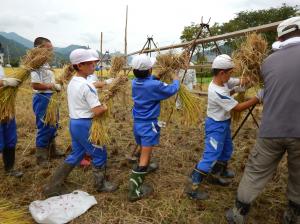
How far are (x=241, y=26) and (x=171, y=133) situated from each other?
96.4 ft

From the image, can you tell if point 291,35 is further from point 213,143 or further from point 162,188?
point 162,188

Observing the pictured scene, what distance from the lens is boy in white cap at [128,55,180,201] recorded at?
11.0 feet

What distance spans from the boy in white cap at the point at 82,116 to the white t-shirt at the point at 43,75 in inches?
41.4

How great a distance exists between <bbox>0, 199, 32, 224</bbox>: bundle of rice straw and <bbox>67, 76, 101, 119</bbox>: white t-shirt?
3.57ft

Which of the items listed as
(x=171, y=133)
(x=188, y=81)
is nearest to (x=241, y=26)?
(x=188, y=81)

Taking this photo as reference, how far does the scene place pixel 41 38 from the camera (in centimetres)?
432

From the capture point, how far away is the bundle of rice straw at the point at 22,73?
3.72 metres

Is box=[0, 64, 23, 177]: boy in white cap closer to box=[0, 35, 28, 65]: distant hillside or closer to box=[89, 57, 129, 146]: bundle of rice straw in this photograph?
box=[0, 35, 28, 65]: distant hillside

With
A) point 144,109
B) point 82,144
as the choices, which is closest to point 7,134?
point 82,144

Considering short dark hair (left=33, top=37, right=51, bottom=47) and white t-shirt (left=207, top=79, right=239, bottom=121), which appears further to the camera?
short dark hair (left=33, top=37, right=51, bottom=47)

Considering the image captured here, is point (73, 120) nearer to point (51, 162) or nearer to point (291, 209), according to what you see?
point (51, 162)

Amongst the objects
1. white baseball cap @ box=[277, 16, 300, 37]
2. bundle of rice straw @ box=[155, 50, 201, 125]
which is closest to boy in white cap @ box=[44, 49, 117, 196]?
bundle of rice straw @ box=[155, 50, 201, 125]

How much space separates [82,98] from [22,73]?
1155 mm

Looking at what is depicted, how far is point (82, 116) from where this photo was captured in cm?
328
